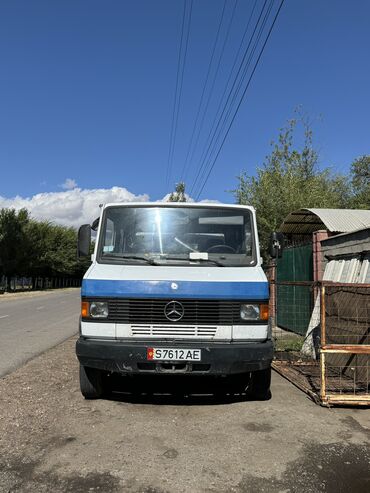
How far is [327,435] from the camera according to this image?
190 inches

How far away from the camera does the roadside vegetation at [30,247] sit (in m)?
45.4

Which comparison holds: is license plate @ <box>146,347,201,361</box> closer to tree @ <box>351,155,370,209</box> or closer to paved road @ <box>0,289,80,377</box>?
paved road @ <box>0,289,80,377</box>

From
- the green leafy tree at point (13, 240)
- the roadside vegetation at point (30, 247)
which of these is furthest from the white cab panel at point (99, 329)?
the green leafy tree at point (13, 240)

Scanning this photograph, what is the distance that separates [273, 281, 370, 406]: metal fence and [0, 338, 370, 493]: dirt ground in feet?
1.41

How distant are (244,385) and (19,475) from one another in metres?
3.63

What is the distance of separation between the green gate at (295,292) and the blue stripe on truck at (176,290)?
5.40 m

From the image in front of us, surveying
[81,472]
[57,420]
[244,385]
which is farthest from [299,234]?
[81,472]

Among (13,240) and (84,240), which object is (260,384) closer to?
(84,240)

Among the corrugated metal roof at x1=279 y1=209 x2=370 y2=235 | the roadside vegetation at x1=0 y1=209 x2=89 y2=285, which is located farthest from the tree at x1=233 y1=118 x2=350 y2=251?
the roadside vegetation at x1=0 y1=209 x2=89 y2=285

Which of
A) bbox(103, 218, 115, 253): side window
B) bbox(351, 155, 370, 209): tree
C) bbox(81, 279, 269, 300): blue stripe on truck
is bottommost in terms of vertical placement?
bbox(81, 279, 269, 300): blue stripe on truck

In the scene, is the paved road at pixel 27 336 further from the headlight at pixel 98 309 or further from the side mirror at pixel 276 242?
the side mirror at pixel 276 242

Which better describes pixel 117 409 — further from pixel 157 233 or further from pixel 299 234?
pixel 299 234

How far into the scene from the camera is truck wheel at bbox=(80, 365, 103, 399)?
5875mm

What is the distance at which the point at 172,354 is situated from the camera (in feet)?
17.3
